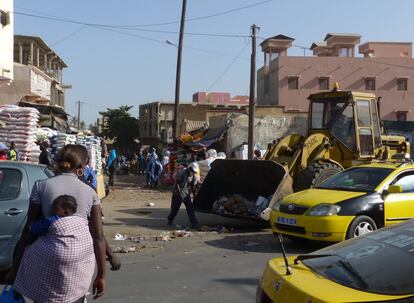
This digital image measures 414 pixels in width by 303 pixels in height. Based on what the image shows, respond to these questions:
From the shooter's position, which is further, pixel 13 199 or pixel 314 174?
pixel 314 174

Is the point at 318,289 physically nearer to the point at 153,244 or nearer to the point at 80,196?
the point at 80,196

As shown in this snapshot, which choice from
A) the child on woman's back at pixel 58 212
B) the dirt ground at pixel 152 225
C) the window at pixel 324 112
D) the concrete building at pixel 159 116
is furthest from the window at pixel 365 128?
the concrete building at pixel 159 116

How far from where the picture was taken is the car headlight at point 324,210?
30.0ft

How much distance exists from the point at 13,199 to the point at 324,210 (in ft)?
16.0

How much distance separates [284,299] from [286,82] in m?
49.6

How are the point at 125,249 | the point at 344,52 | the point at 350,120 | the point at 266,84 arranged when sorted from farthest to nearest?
1. the point at 344,52
2. the point at 266,84
3. the point at 350,120
4. the point at 125,249

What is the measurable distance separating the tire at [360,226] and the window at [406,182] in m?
0.99

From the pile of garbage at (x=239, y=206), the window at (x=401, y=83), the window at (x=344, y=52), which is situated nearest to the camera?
the pile of garbage at (x=239, y=206)

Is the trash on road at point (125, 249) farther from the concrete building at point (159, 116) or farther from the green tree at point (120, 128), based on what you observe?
the green tree at point (120, 128)

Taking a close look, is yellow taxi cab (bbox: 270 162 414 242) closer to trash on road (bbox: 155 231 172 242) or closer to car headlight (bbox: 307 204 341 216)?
car headlight (bbox: 307 204 341 216)

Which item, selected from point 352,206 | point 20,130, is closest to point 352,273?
point 352,206

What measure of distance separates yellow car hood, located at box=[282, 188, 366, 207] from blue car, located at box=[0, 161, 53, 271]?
4.34 m

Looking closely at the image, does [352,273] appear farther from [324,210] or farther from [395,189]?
[395,189]

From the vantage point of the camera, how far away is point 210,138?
3183 centimetres
